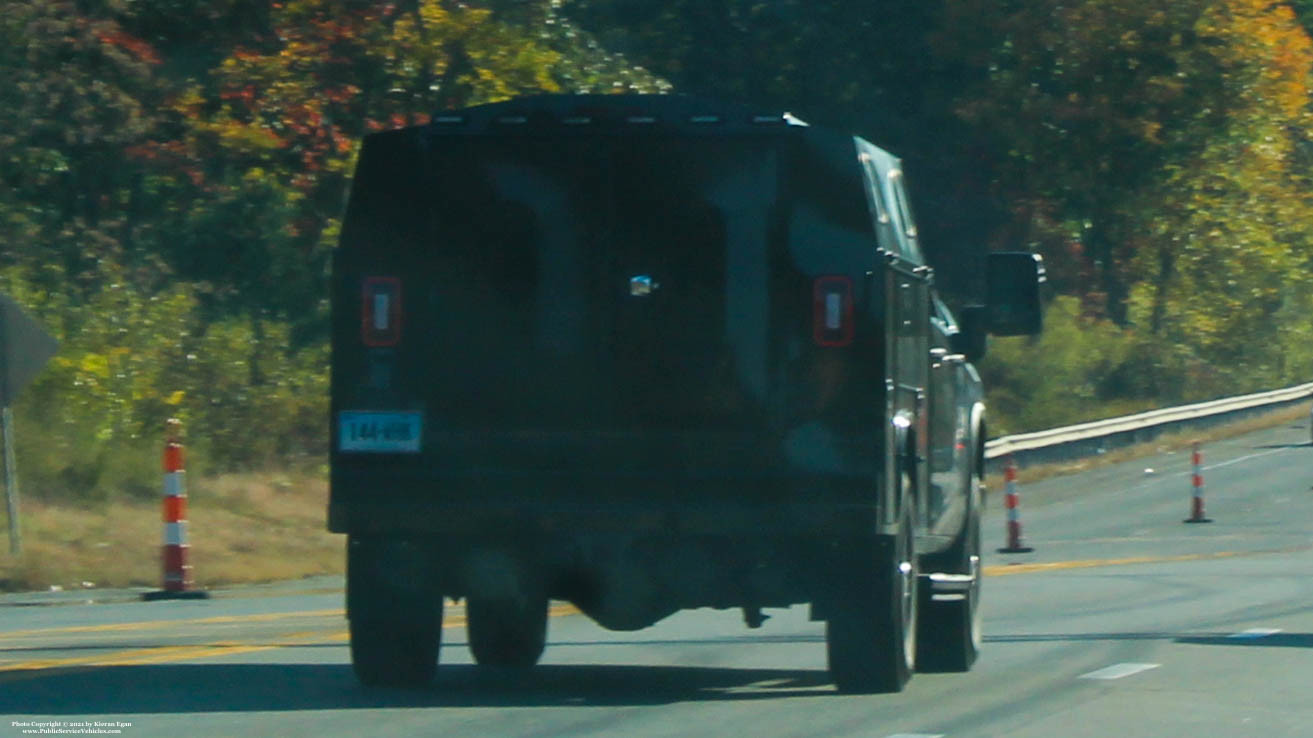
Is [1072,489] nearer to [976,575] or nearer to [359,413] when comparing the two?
[976,575]

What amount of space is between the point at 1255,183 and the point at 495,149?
4330 centimetres

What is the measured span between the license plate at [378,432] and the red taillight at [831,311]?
1.68 metres

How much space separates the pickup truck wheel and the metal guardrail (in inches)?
897

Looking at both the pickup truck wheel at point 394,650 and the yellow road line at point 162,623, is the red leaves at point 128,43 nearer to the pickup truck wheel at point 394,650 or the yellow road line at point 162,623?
the yellow road line at point 162,623

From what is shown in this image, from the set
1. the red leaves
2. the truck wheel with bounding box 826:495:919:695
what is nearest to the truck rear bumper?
the truck wheel with bounding box 826:495:919:695

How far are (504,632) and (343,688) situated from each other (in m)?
1.41

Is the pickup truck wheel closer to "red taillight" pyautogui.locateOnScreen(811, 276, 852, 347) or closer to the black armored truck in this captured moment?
the black armored truck

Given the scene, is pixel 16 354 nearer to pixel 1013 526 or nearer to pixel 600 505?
pixel 600 505

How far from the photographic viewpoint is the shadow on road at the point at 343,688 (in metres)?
9.64

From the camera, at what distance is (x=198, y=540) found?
64.0 feet

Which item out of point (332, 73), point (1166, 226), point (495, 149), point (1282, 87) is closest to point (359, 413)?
point (495, 149)

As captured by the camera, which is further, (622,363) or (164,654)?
(164,654)

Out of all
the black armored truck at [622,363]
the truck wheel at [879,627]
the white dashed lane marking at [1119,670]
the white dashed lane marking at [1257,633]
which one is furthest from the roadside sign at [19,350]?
the truck wheel at [879,627]

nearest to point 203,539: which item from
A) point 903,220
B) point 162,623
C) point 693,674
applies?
point 162,623
